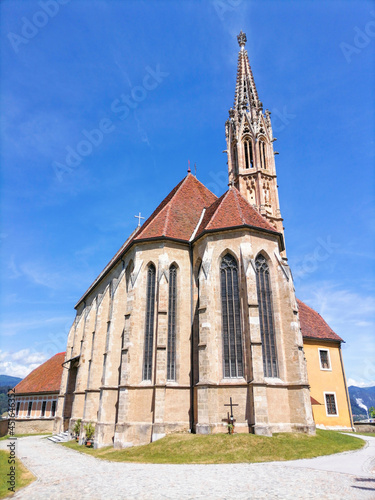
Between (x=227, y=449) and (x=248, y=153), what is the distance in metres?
25.0

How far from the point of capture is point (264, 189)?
30750 millimetres

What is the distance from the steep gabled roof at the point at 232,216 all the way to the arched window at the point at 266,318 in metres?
2.24

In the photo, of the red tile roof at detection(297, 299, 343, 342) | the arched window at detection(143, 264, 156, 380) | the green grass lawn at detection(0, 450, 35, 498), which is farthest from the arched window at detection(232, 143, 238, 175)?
the green grass lawn at detection(0, 450, 35, 498)

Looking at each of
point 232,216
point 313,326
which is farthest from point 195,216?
point 313,326

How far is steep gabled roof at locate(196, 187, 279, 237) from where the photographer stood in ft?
69.4

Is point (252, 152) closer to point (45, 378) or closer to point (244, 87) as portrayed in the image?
point (244, 87)

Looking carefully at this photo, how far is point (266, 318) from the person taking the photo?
19609 millimetres

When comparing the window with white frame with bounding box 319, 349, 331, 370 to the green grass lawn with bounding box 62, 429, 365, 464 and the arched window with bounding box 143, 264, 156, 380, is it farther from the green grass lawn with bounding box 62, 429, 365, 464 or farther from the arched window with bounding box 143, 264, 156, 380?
the arched window with bounding box 143, 264, 156, 380

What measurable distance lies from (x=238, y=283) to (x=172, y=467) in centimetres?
987

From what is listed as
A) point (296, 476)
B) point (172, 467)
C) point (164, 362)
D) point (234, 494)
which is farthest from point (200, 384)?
point (234, 494)

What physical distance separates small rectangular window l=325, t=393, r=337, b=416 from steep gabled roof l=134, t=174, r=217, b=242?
17.3 metres

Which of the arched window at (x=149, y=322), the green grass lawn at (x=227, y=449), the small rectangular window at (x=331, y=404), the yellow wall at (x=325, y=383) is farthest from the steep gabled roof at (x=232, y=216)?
the small rectangular window at (x=331, y=404)

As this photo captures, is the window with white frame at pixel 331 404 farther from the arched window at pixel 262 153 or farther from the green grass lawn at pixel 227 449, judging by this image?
the arched window at pixel 262 153

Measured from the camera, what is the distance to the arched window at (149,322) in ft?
65.6
